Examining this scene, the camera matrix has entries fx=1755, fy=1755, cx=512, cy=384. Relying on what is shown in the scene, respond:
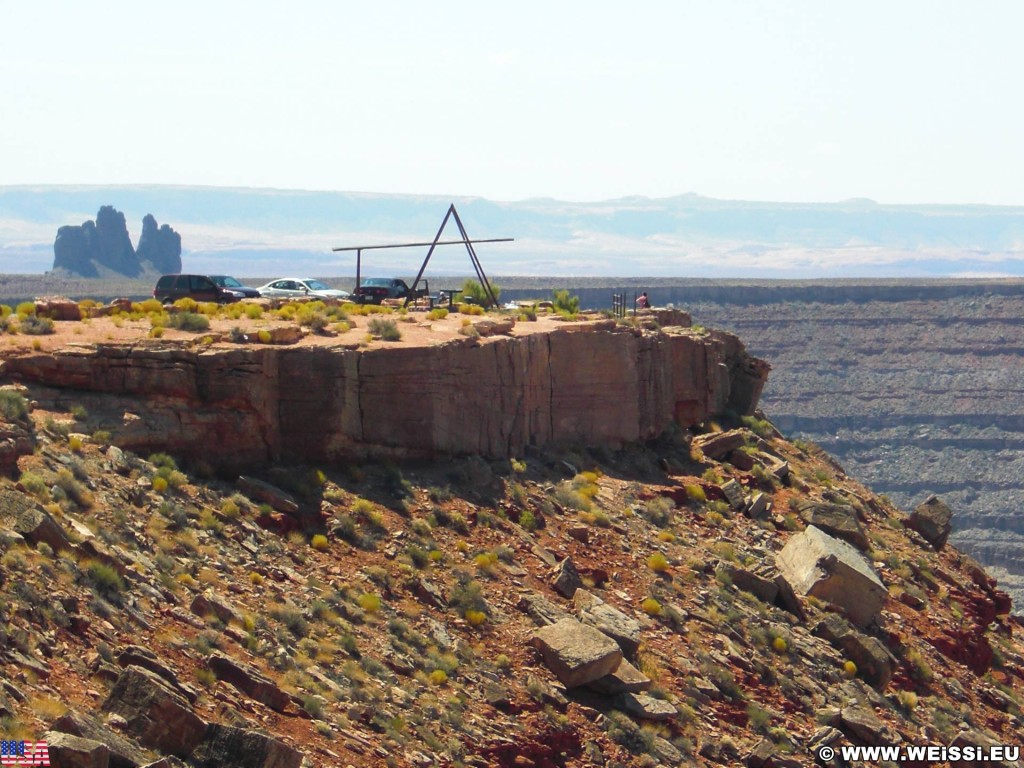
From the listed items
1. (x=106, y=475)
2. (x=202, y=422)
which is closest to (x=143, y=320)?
(x=202, y=422)

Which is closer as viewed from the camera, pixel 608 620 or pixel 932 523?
pixel 608 620

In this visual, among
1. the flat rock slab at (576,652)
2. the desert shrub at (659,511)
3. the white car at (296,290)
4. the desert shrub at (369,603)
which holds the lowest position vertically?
the flat rock slab at (576,652)

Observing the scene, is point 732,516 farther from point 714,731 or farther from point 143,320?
point 143,320

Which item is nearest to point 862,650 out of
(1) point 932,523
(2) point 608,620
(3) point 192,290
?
(2) point 608,620

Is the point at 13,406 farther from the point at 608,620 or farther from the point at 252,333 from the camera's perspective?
the point at 608,620

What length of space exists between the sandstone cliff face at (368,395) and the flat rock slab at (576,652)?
601cm

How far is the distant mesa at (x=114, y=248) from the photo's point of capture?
615ft

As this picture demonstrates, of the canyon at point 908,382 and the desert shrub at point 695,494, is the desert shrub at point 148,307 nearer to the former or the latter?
the desert shrub at point 695,494

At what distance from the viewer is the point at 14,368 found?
27.8 meters

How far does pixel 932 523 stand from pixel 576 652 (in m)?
→ 21.9

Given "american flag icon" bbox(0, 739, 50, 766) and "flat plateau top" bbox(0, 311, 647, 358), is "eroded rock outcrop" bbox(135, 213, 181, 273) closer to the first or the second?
"flat plateau top" bbox(0, 311, 647, 358)

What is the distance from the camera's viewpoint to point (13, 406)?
25.2m

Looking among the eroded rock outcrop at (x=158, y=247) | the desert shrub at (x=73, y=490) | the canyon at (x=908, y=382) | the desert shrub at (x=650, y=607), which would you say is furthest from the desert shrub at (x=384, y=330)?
the eroded rock outcrop at (x=158, y=247)

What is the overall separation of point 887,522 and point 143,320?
815 inches
